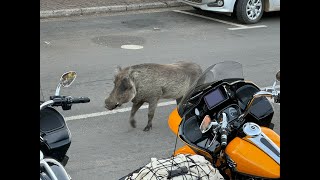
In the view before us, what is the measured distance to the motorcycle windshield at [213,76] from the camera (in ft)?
13.8

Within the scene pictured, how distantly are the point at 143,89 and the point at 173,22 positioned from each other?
270 inches

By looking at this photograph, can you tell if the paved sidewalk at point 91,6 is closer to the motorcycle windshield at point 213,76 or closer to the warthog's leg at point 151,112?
the warthog's leg at point 151,112

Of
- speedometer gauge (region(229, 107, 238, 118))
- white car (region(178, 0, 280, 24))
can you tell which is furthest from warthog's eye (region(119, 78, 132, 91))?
white car (region(178, 0, 280, 24))

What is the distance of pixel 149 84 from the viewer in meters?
7.03

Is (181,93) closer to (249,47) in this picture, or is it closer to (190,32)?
(249,47)

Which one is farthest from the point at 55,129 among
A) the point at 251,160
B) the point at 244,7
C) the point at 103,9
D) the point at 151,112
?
the point at 103,9

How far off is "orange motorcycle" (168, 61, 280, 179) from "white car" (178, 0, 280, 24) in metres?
9.24

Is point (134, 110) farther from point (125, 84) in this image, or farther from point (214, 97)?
point (214, 97)

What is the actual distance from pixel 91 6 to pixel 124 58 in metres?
4.37

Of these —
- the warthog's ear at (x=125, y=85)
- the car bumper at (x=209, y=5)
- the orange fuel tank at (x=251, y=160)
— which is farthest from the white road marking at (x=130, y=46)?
the orange fuel tank at (x=251, y=160)

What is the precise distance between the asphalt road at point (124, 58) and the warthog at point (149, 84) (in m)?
0.49

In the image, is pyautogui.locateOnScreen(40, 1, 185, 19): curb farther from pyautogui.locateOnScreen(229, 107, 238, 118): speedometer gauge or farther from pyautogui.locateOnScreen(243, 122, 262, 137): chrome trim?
pyautogui.locateOnScreen(243, 122, 262, 137): chrome trim

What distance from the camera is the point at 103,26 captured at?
13.0 m
